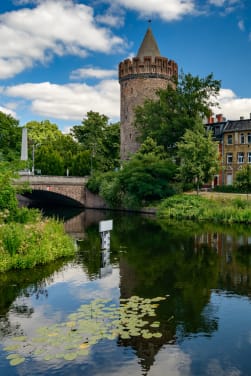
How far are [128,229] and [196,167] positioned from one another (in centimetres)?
1247

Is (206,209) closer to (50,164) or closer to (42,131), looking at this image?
(50,164)

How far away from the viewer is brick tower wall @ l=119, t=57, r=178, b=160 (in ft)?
177

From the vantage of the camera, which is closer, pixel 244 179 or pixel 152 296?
pixel 152 296

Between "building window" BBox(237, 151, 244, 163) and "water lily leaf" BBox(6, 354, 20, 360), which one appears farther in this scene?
"building window" BBox(237, 151, 244, 163)

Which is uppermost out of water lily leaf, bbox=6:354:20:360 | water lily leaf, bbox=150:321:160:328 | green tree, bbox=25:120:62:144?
green tree, bbox=25:120:62:144

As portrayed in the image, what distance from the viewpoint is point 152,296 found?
11.4m

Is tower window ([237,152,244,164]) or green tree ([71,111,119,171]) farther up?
green tree ([71,111,119,171])

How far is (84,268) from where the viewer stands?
14945 mm

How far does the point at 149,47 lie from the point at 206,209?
3090cm

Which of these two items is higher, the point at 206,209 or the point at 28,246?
the point at 206,209

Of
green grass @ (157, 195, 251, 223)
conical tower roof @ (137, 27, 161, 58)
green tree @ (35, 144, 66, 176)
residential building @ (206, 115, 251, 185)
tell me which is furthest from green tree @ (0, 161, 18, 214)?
green tree @ (35, 144, 66, 176)

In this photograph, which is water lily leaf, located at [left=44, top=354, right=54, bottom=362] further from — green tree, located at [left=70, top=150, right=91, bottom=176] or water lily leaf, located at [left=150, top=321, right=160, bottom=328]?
green tree, located at [left=70, top=150, right=91, bottom=176]

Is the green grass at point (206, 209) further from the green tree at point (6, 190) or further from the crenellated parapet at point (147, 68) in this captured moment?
the crenellated parapet at point (147, 68)

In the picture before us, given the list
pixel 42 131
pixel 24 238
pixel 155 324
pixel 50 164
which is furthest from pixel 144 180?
pixel 42 131
